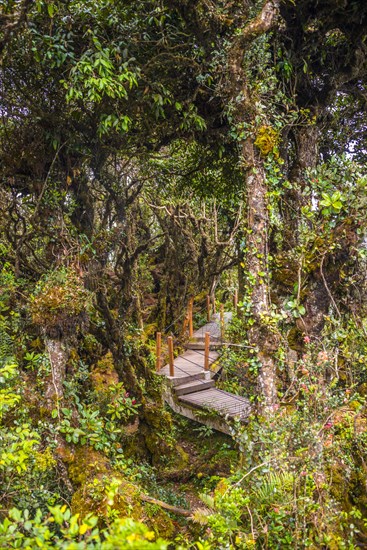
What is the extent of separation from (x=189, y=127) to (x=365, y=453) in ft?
15.9

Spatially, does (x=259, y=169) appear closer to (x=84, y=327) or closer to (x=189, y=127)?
(x=189, y=127)

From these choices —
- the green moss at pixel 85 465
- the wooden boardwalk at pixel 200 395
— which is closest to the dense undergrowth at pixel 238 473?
the green moss at pixel 85 465

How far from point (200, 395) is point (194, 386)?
310 mm

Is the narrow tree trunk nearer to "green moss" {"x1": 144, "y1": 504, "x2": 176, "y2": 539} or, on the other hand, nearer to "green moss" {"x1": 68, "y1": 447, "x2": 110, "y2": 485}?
"green moss" {"x1": 68, "y1": 447, "x2": 110, "y2": 485}

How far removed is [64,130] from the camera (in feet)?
16.9

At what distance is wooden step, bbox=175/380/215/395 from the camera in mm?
8656

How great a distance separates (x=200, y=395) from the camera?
28.2ft

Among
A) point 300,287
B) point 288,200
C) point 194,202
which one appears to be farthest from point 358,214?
point 194,202

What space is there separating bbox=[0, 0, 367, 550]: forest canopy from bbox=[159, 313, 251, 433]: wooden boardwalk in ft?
4.09

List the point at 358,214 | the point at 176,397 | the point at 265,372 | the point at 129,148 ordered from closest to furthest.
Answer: the point at 358,214 < the point at 265,372 < the point at 129,148 < the point at 176,397

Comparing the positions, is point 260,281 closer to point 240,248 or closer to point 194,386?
Answer: point 240,248

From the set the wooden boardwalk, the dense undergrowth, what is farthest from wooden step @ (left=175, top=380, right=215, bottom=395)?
the dense undergrowth

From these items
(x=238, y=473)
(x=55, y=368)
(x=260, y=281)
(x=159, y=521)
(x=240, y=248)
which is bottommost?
(x=159, y=521)

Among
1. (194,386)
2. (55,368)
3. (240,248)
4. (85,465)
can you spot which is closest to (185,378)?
(194,386)
